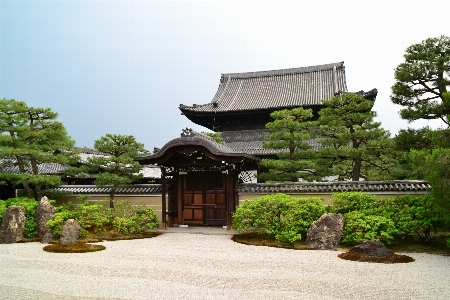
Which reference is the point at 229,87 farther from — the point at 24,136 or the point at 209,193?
the point at 24,136

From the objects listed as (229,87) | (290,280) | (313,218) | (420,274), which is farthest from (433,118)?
(229,87)

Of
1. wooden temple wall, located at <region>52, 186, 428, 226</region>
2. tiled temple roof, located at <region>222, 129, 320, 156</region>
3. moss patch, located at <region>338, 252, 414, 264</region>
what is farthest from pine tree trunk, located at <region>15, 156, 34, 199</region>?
moss patch, located at <region>338, 252, 414, 264</region>

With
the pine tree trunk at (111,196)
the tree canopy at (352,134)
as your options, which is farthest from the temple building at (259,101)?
the pine tree trunk at (111,196)

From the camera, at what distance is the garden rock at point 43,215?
1324cm

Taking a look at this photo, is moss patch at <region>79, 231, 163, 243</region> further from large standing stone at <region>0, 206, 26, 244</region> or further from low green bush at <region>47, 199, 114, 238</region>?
large standing stone at <region>0, 206, 26, 244</region>

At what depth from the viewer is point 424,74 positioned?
1299 centimetres

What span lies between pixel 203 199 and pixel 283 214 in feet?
15.2

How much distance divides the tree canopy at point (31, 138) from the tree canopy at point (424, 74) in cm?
1324

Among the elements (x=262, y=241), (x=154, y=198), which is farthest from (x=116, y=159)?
(x=262, y=241)

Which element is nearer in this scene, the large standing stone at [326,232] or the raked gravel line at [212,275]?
the raked gravel line at [212,275]

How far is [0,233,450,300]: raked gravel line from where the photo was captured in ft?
21.4

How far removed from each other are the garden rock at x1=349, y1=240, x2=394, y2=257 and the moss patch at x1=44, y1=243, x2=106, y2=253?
732 cm

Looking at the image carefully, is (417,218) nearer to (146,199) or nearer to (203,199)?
(203,199)

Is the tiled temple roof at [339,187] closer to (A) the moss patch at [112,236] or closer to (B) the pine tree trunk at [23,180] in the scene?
(A) the moss patch at [112,236]
